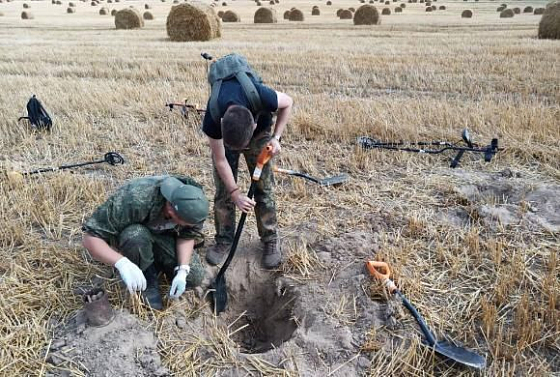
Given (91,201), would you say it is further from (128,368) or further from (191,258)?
(128,368)

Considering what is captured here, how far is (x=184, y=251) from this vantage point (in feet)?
10.4

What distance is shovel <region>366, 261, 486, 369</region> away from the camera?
2619mm

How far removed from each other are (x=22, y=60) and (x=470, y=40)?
12.2m

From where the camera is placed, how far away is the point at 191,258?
334cm

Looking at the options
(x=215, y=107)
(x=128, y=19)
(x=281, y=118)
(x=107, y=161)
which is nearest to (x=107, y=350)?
(x=215, y=107)

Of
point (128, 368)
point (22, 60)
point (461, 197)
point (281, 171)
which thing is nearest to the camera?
point (128, 368)

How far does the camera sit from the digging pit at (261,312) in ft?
10.7

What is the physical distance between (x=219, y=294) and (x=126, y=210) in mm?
890

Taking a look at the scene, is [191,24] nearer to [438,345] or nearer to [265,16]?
[265,16]

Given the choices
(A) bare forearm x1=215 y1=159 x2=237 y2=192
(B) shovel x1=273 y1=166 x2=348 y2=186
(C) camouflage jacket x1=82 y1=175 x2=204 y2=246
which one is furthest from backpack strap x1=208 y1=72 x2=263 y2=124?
(B) shovel x1=273 y1=166 x2=348 y2=186

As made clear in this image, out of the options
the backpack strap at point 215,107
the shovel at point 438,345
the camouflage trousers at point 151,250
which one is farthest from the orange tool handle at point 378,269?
the backpack strap at point 215,107

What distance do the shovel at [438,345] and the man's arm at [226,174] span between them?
3.17ft

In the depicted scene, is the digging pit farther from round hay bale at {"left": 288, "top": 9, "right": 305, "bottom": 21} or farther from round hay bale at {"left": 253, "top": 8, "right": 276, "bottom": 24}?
round hay bale at {"left": 288, "top": 9, "right": 305, "bottom": 21}

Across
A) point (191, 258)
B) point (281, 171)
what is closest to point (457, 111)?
point (281, 171)
